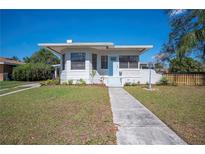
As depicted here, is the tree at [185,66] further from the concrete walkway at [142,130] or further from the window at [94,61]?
the concrete walkway at [142,130]

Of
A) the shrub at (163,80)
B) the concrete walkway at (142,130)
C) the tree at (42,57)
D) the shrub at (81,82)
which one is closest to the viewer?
the concrete walkway at (142,130)

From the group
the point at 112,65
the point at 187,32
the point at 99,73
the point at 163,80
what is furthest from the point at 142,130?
the point at 187,32

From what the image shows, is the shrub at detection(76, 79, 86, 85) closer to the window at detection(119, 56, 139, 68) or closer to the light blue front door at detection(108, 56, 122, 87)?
the light blue front door at detection(108, 56, 122, 87)

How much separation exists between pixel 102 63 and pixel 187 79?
7942 millimetres

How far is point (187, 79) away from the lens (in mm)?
15531

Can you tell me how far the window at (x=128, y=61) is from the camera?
15914mm

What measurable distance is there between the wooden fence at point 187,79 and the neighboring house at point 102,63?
4.62ft

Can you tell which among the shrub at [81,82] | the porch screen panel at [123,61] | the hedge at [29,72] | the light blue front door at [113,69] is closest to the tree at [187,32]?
the porch screen panel at [123,61]

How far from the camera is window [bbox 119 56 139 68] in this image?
52.2 feet

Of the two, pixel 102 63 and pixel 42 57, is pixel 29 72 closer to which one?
pixel 102 63

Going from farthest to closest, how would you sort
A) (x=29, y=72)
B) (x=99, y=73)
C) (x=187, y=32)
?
1. (x=29, y=72)
2. (x=187, y=32)
3. (x=99, y=73)

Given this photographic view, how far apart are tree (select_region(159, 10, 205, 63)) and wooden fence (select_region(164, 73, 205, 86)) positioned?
1.82 meters
